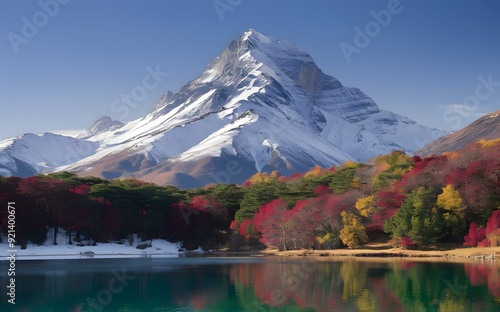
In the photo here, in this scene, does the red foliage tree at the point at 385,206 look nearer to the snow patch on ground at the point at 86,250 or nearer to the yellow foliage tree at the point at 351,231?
the yellow foliage tree at the point at 351,231

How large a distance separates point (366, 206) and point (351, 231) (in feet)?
Answer: 12.7

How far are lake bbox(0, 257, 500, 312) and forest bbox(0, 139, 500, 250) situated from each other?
48.5ft

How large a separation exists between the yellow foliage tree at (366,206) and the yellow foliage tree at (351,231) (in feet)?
3.92

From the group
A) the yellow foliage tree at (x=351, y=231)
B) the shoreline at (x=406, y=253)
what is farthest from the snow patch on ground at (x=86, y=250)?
the yellow foliage tree at (x=351, y=231)

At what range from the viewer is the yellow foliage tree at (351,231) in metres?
77.5

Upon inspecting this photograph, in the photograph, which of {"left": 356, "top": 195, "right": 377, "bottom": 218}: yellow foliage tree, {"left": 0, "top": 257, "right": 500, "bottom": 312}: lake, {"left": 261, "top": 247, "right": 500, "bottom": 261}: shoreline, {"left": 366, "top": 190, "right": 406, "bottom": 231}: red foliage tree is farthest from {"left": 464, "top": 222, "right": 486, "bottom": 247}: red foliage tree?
{"left": 356, "top": 195, "right": 377, "bottom": 218}: yellow foliage tree

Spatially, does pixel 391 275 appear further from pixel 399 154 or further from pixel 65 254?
pixel 399 154

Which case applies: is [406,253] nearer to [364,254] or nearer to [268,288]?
[364,254]

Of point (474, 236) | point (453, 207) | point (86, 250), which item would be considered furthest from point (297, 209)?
point (86, 250)

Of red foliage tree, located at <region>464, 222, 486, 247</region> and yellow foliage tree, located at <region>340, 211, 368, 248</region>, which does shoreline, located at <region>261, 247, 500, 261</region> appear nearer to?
red foliage tree, located at <region>464, 222, 486, 247</region>

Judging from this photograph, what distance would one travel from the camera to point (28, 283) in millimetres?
44812

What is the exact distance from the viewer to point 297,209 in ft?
272

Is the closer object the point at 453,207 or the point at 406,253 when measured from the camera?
the point at 406,253

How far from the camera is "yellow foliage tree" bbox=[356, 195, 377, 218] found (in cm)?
7850
